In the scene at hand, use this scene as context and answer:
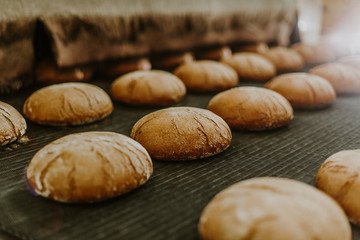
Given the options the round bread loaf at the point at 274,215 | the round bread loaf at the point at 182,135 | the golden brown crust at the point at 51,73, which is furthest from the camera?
the golden brown crust at the point at 51,73

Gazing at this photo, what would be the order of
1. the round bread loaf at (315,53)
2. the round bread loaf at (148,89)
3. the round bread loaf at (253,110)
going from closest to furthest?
1. the round bread loaf at (253,110)
2. the round bread loaf at (148,89)
3. the round bread loaf at (315,53)

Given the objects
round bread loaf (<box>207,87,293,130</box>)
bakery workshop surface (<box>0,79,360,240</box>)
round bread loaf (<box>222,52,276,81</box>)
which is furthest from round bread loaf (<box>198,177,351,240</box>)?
round bread loaf (<box>222,52,276,81</box>)

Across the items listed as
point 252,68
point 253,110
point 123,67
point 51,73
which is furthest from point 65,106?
point 252,68

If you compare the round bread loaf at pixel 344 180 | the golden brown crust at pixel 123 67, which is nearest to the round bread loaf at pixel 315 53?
the golden brown crust at pixel 123 67

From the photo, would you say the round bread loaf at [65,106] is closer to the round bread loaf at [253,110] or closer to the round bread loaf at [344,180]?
the round bread loaf at [253,110]

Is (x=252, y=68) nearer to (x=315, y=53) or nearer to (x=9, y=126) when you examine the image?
(x=315, y=53)

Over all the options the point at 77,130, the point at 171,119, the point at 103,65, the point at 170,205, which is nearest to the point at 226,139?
the point at 171,119

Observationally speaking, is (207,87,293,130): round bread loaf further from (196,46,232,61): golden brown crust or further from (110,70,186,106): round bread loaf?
(196,46,232,61): golden brown crust

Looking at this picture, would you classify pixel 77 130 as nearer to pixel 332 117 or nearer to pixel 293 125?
pixel 293 125
